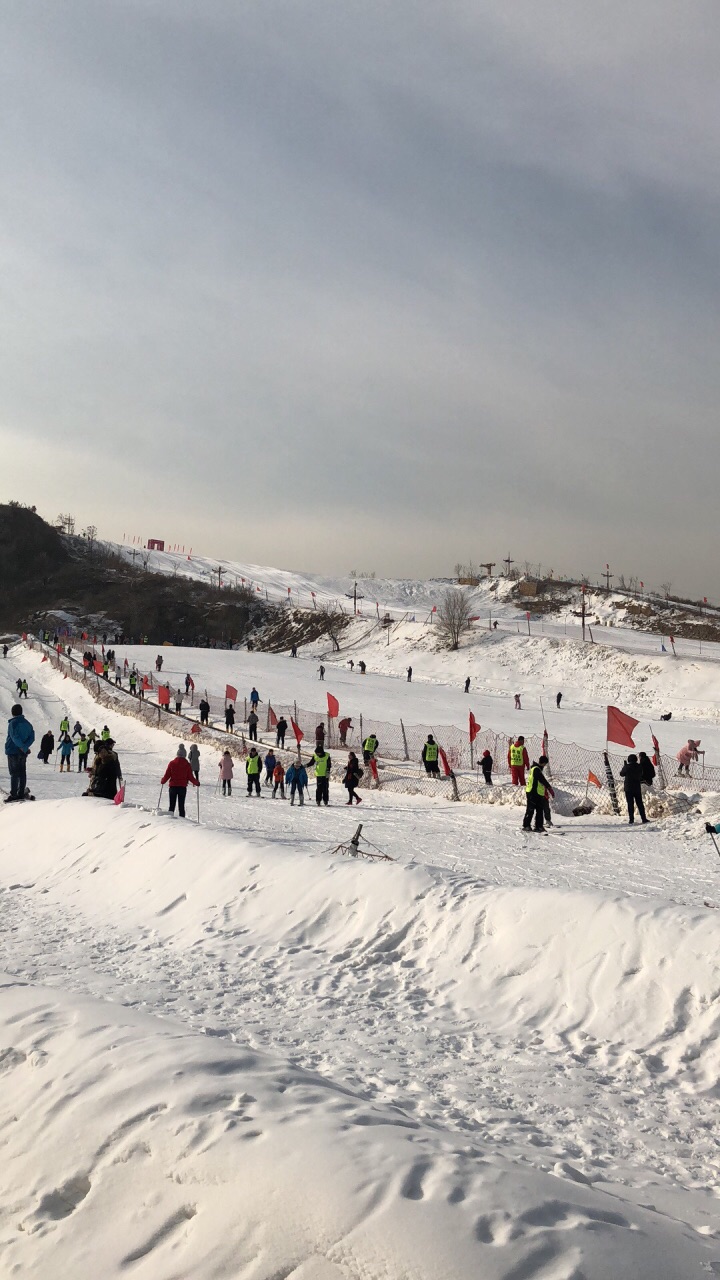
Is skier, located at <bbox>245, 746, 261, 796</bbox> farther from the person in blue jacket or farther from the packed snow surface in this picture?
the packed snow surface

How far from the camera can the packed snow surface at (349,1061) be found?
3.25 m

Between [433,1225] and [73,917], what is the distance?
757 centimetres

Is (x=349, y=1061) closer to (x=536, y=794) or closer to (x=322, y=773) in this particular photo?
(x=536, y=794)

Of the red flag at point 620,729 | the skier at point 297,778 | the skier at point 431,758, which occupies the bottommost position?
the skier at point 297,778

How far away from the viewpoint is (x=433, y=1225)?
314 cm

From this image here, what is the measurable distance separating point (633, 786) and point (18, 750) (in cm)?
1209

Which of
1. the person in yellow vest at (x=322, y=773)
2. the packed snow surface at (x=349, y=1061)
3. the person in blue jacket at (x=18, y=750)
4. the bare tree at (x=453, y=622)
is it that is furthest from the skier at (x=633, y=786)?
the bare tree at (x=453, y=622)

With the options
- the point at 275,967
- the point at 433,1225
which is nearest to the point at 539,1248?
the point at 433,1225

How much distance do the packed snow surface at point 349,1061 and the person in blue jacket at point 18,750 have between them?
136 inches

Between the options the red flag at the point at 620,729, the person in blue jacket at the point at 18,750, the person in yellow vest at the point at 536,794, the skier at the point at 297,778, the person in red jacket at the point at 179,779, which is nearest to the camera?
the person in yellow vest at the point at 536,794

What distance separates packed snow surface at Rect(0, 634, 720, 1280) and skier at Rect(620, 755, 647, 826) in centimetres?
268

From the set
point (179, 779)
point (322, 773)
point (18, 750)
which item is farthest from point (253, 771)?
point (18, 750)

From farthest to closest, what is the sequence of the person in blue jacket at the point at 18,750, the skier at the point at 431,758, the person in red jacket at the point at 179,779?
1. the skier at the point at 431,758
2. the person in red jacket at the point at 179,779
3. the person in blue jacket at the point at 18,750

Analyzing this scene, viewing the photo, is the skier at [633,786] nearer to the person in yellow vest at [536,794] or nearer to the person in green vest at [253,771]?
the person in yellow vest at [536,794]
